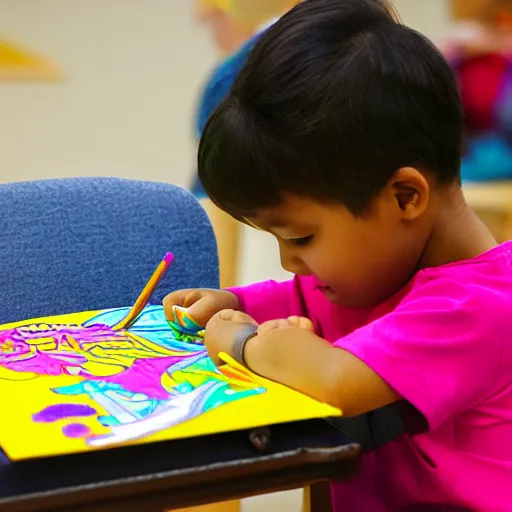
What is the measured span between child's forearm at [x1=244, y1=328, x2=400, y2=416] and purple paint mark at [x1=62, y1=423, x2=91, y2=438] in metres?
0.16

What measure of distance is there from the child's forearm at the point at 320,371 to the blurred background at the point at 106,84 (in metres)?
1.97

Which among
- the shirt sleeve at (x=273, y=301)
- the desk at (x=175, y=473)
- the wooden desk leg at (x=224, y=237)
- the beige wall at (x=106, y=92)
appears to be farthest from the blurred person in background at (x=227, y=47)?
the desk at (x=175, y=473)

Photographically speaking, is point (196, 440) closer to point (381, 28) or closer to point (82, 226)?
point (381, 28)

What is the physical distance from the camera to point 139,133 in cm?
284

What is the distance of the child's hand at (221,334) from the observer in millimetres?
739

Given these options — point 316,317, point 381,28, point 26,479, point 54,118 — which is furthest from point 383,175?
point 54,118

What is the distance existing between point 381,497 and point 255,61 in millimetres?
415

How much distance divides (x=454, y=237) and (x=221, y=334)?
8.8 inches

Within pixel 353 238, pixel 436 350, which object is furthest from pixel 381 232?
pixel 436 350

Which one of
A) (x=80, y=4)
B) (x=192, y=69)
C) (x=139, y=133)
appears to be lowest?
(x=139, y=133)

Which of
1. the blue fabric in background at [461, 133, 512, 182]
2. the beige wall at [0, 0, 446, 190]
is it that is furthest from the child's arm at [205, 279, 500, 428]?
the beige wall at [0, 0, 446, 190]

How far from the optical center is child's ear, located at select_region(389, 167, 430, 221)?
0.73 meters

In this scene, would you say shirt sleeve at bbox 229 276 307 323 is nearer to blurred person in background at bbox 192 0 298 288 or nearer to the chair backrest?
the chair backrest

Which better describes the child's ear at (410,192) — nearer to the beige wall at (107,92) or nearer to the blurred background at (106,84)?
the blurred background at (106,84)
